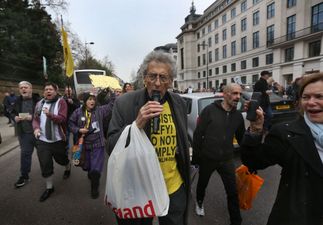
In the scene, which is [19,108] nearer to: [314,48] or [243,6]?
[314,48]

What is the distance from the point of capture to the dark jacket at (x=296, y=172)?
58.6 inches

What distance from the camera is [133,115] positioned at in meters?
1.87

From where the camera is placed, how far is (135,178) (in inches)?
63.1

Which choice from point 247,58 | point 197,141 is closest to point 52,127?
point 197,141

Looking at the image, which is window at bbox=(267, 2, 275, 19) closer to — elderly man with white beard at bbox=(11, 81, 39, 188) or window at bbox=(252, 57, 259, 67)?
window at bbox=(252, 57, 259, 67)

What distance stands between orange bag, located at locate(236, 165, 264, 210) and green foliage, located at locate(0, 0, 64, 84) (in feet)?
62.2

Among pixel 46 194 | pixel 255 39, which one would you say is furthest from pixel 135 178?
pixel 255 39

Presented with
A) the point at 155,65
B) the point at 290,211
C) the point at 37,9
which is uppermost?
the point at 37,9

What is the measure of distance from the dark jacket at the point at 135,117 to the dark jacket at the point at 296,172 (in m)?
0.60

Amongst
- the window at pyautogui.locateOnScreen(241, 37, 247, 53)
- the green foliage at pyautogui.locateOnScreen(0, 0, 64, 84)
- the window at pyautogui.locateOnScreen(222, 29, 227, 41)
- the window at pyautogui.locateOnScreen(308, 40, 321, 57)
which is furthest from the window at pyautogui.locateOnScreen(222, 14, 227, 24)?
the green foliage at pyautogui.locateOnScreen(0, 0, 64, 84)

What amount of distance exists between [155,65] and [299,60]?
35505 millimetres

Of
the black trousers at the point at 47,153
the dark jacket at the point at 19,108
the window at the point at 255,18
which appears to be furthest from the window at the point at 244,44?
the black trousers at the point at 47,153

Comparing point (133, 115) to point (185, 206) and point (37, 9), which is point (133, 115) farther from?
point (37, 9)

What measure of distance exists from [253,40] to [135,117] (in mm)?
46718
